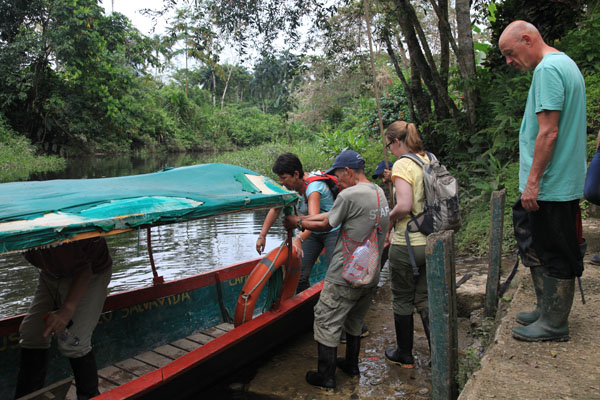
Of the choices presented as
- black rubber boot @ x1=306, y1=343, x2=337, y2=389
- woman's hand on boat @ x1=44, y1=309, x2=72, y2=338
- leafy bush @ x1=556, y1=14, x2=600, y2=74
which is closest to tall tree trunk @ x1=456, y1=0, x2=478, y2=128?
leafy bush @ x1=556, y1=14, x2=600, y2=74

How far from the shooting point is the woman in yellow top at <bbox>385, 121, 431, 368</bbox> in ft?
10.5

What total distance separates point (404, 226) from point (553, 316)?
1.07m

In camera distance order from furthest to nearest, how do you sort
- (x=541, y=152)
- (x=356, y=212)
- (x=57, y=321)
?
(x=356, y=212)
(x=57, y=321)
(x=541, y=152)

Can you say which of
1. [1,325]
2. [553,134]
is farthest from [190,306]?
[553,134]

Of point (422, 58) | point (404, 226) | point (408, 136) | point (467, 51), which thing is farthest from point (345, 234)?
point (422, 58)

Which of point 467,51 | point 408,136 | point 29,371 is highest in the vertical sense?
point 467,51

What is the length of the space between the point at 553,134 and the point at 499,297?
223 cm

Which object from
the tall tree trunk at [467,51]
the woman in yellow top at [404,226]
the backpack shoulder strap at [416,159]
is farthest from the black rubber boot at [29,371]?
the tall tree trunk at [467,51]

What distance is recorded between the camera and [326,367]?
3.37 meters

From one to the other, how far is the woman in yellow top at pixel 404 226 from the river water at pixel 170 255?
318cm

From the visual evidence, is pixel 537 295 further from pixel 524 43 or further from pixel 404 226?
pixel 524 43

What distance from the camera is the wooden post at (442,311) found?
8.56 feet

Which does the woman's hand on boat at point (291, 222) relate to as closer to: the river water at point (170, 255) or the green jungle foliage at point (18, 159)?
the river water at point (170, 255)

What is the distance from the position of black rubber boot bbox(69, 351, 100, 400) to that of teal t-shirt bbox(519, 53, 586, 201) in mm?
2928
